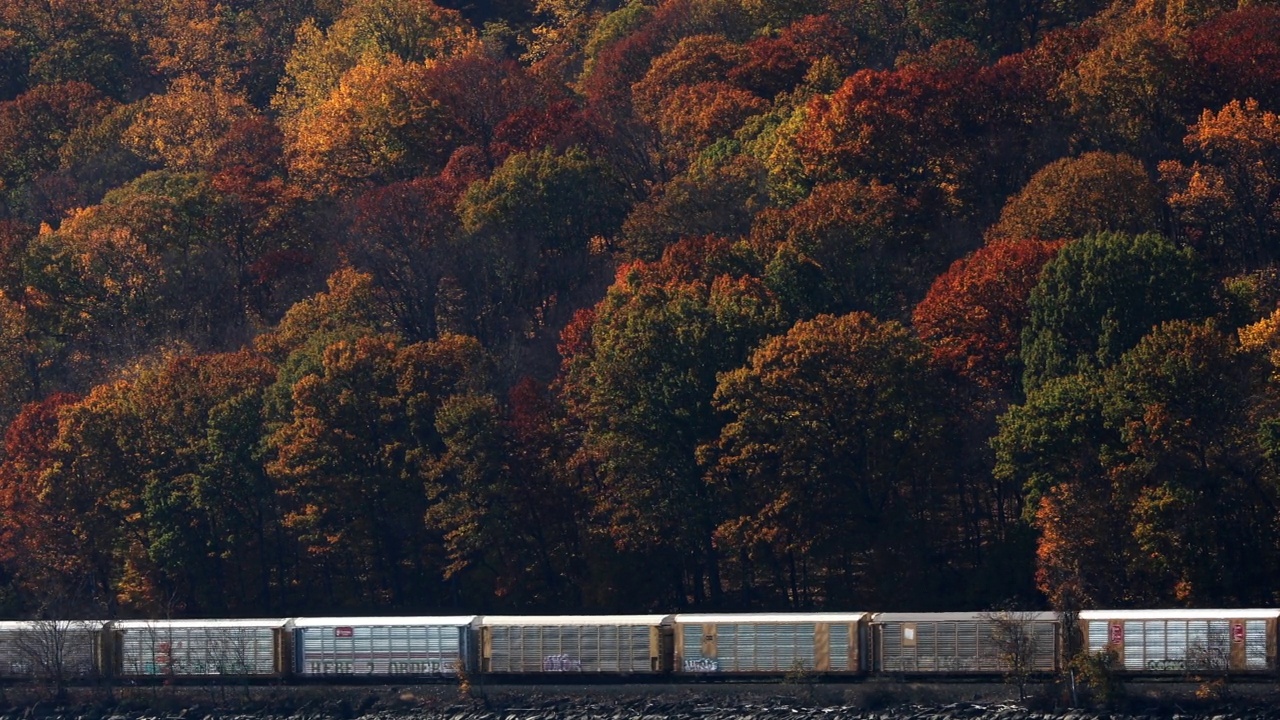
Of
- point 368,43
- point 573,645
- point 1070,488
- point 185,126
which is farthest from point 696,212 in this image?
point 368,43

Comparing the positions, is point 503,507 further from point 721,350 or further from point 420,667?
point 420,667

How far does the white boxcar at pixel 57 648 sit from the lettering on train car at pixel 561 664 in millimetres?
19673

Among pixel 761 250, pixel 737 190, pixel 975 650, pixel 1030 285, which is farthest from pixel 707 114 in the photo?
pixel 975 650

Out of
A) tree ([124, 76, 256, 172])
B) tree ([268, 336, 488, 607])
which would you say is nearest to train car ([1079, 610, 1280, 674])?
tree ([268, 336, 488, 607])

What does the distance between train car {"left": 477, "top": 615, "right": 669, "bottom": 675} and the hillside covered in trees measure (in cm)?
1059

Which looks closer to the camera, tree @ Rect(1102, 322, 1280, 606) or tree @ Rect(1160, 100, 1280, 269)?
tree @ Rect(1102, 322, 1280, 606)

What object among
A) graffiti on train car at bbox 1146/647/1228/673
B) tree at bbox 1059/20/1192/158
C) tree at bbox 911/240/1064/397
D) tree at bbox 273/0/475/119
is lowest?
graffiti on train car at bbox 1146/647/1228/673

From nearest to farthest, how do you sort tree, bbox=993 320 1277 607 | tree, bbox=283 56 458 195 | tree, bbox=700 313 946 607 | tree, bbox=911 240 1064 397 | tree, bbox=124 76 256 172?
tree, bbox=993 320 1277 607 < tree, bbox=700 313 946 607 < tree, bbox=911 240 1064 397 < tree, bbox=283 56 458 195 < tree, bbox=124 76 256 172

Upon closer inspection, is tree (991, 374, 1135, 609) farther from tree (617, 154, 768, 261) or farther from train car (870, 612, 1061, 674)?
tree (617, 154, 768, 261)

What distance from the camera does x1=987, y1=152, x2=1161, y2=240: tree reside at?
93.4 m

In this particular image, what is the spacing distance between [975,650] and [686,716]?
34.5 feet

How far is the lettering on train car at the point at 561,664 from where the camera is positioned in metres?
72.3

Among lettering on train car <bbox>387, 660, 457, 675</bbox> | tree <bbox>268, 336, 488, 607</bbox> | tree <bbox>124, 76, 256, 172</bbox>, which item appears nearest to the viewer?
lettering on train car <bbox>387, 660, 457, 675</bbox>

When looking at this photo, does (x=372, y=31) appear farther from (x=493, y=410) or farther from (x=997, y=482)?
(x=997, y=482)
